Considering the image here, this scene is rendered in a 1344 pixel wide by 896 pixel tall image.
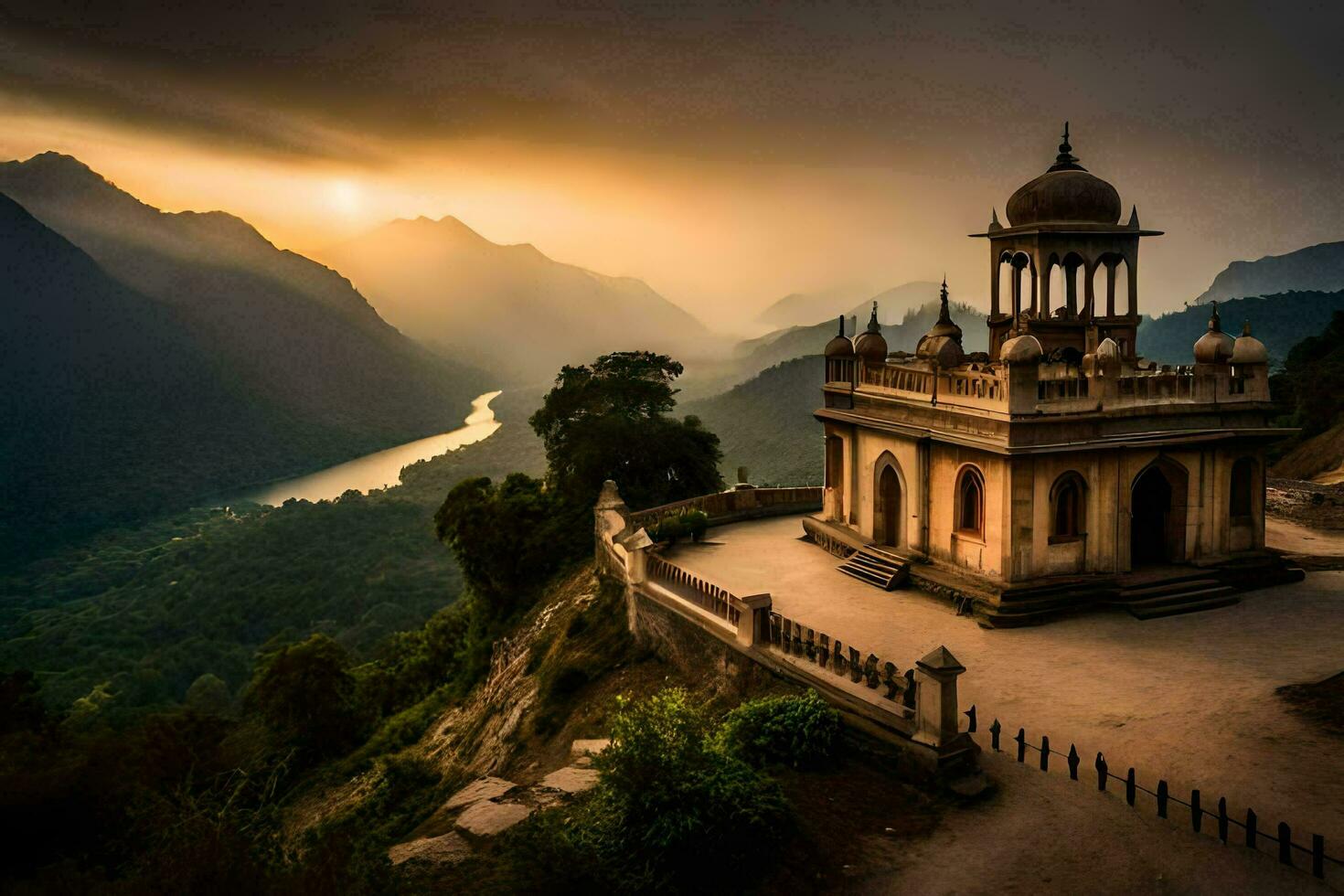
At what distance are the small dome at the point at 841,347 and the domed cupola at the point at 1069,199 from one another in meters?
5.06

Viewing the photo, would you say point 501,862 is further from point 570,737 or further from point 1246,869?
point 1246,869

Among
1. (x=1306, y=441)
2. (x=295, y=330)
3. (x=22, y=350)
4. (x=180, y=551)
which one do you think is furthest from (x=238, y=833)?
(x=295, y=330)

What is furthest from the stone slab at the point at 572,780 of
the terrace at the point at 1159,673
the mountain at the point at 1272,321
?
the mountain at the point at 1272,321

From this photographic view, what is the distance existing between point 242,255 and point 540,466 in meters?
95.4

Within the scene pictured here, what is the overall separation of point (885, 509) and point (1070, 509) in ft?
15.2

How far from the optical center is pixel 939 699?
1194cm

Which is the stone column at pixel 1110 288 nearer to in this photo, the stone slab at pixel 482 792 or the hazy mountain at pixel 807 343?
the stone slab at pixel 482 792

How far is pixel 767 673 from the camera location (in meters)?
15.5

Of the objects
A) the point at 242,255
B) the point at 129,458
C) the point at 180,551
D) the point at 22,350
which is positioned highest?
→ the point at 242,255

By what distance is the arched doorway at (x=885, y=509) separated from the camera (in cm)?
2180

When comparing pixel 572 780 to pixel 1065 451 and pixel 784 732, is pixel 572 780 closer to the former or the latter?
pixel 784 732

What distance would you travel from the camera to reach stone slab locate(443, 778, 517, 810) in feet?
46.4

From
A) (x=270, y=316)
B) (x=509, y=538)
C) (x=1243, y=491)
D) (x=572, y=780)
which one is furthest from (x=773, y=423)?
(x=270, y=316)

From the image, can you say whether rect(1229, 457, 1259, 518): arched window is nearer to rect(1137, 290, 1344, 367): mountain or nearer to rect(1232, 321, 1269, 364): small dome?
rect(1232, 321, 1269, 364): small dome
